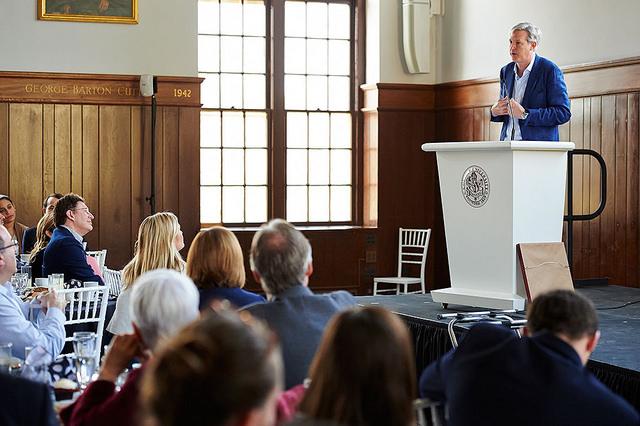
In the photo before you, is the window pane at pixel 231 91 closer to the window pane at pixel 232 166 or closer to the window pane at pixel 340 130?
the window pane at pixel 232 166

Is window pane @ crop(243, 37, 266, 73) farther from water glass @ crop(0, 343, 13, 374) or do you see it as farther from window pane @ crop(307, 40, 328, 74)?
water glass @ crop(0, 343, 13, 374)

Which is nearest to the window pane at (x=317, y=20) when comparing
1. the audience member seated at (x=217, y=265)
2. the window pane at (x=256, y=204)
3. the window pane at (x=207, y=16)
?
the window pane at (x=207, y=16)

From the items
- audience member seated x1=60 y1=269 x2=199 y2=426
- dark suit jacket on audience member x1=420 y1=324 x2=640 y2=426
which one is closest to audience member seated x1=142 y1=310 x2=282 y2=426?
audience member seated x1=60 y1=269 x2=199 y2=426

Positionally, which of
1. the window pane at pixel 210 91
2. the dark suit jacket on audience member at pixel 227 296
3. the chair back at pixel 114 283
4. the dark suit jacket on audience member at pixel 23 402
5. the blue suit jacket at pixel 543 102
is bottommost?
the chair back at pixel 114 283

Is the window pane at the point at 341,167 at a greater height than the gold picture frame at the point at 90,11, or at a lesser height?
lesser

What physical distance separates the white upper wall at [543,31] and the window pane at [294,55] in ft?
4.90

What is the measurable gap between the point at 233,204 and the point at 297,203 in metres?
0.71

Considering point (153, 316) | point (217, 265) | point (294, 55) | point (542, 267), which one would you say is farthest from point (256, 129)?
point (153, 316)

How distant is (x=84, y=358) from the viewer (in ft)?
11.2

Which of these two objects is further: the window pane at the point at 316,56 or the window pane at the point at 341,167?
the window pane at the point at 341,167

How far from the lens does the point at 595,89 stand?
28.1ft

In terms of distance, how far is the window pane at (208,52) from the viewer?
10453mm

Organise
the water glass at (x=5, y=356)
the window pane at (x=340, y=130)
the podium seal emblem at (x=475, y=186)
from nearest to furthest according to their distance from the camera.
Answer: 1. the water glass at (x=5, y=356)
2. the podium seal emblem at (x=475, y=186)
3. the window pane at (x=340, y=130)

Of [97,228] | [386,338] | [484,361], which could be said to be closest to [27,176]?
[97,228]
